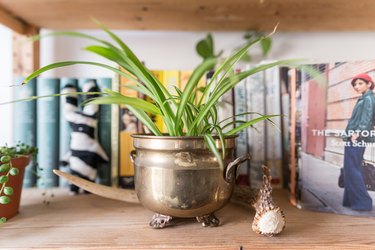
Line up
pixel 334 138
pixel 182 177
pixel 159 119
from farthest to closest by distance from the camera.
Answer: pixel 159 119 → pixel 334 138 → pixel 182 177

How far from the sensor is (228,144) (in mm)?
472

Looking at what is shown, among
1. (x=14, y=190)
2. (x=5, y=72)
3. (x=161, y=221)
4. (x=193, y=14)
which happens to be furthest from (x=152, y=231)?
(x=5, y=72)

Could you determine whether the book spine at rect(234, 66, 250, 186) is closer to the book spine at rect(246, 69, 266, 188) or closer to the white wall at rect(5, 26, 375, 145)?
the book spine at rect(246, 69, 266, 188)

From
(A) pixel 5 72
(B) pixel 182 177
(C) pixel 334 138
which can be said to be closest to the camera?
(B) pixel 182 177

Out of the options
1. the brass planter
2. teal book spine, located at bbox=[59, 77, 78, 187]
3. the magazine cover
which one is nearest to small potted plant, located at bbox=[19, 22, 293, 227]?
the brass planter

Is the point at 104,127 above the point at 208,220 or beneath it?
above

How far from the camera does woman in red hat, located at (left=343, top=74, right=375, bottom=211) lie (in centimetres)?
52

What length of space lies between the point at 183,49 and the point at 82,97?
37 centimetres

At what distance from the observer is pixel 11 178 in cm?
51

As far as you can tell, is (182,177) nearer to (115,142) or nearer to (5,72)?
(115,142)

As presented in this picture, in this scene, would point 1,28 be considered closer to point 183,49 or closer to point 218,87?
point 183,49

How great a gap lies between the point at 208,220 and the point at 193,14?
540 mm

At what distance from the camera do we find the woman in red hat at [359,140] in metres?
0.52

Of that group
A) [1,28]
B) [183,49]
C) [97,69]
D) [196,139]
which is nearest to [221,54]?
[183,49]
